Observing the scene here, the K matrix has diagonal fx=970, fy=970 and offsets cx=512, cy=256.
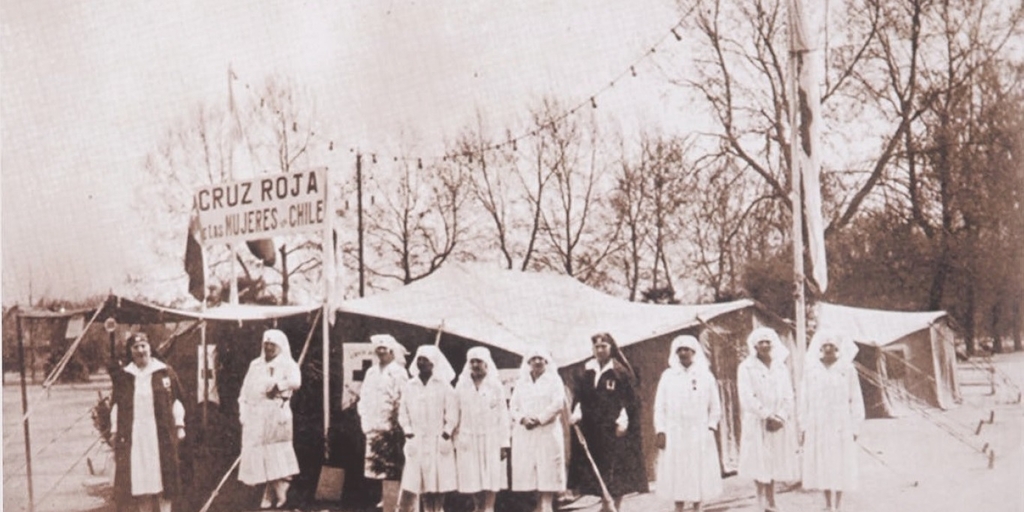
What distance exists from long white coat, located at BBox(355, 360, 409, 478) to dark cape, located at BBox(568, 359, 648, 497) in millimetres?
1308

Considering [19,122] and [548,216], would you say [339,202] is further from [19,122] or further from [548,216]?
[19,122]

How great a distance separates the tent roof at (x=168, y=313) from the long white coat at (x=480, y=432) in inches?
62.2

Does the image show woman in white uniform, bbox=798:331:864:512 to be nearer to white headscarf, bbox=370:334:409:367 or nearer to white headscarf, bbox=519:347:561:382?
white headscarf, bbox=519:347:561:382

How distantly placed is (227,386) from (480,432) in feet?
7.92

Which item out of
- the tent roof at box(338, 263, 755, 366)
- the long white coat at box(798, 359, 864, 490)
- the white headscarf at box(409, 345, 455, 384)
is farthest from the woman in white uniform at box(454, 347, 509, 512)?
the long white coat at box(798, 359, 864, 490)

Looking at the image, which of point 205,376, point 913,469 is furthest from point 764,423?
point 205,376

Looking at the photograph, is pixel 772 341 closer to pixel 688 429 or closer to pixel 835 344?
pixel 835 344

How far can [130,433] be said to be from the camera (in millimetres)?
6625

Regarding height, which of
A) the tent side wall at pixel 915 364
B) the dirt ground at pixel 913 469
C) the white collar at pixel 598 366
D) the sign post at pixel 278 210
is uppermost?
the sign post at pixel 278 210

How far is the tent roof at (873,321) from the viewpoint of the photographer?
6.39 metres

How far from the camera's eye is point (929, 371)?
9.27m

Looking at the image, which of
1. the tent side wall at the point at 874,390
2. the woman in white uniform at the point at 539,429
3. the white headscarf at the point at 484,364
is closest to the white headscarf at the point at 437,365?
the white headscarf at the point at 484,364

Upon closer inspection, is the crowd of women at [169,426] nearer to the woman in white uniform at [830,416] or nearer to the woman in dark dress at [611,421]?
the woman in dark dress at [611,421]

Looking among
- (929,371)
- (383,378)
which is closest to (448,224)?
(383,378)
